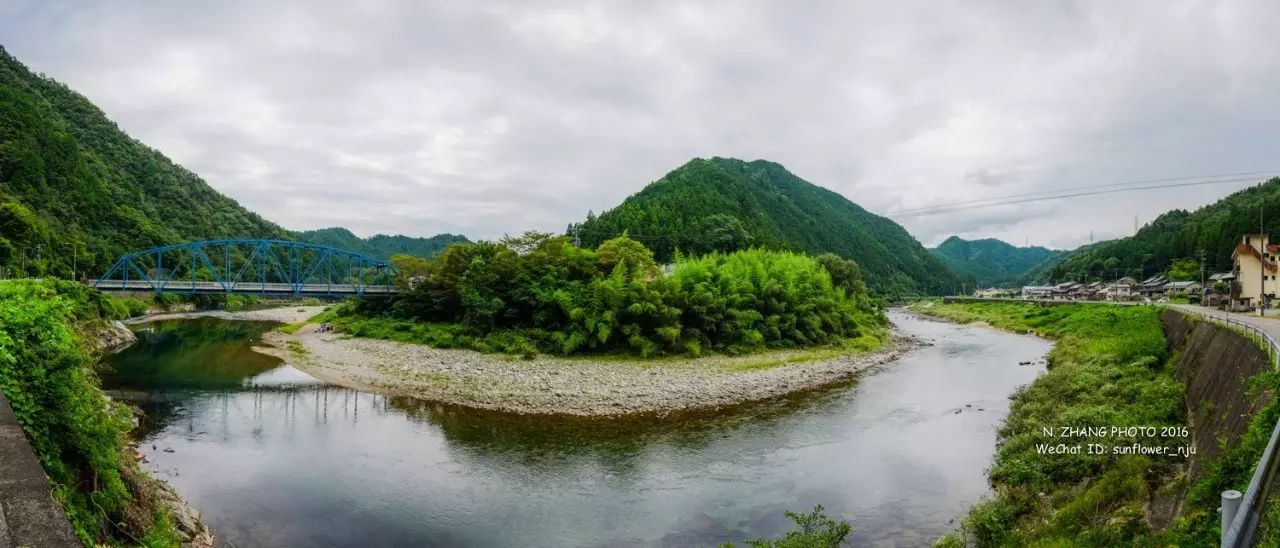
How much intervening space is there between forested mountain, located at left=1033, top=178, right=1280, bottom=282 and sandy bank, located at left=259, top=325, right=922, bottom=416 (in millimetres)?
45854

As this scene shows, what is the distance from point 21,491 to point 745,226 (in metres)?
66.0

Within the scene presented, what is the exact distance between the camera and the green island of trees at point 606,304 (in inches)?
1129

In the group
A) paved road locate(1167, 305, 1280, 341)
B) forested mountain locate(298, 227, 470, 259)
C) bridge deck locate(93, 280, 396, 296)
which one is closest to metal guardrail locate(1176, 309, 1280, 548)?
paved road locate(1167, 305, 1280, 341)

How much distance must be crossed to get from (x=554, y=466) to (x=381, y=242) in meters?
187

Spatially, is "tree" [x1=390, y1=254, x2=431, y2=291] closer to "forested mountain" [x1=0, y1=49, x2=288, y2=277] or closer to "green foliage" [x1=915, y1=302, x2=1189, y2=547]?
"forested mountain" [x1=0, y1=49, x2=288, y2=277]

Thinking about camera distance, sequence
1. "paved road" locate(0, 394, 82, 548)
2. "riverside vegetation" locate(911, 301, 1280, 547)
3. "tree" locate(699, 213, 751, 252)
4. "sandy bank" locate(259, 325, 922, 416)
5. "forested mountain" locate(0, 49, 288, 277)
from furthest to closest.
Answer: "tree" locate(699, 213, 751, 252) < "forested mountain" locate(0, 49, 288, 277) < "sandy bank" locate(259, 325, 922, 416) < "riverside vegetation" locate(911, 301, 1280, 547) < "paved road" locate(0, 394, 82, 548)

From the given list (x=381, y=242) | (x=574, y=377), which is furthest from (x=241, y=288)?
(x=381, y=242)

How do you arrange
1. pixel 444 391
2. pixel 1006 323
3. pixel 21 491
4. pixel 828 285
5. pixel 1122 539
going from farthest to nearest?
pixel 1006 323, pixel 828 285, pixel 444 391, pixel 1122 539, pixel 21 491

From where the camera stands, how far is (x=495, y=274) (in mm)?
32344

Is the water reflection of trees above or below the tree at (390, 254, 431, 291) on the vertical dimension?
below

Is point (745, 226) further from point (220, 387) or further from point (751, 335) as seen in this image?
point (220, 387)

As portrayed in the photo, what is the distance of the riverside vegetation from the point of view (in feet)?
22.4

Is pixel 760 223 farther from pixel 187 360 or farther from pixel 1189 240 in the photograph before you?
pixel 187 360

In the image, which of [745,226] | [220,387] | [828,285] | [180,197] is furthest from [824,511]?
[180,197]
